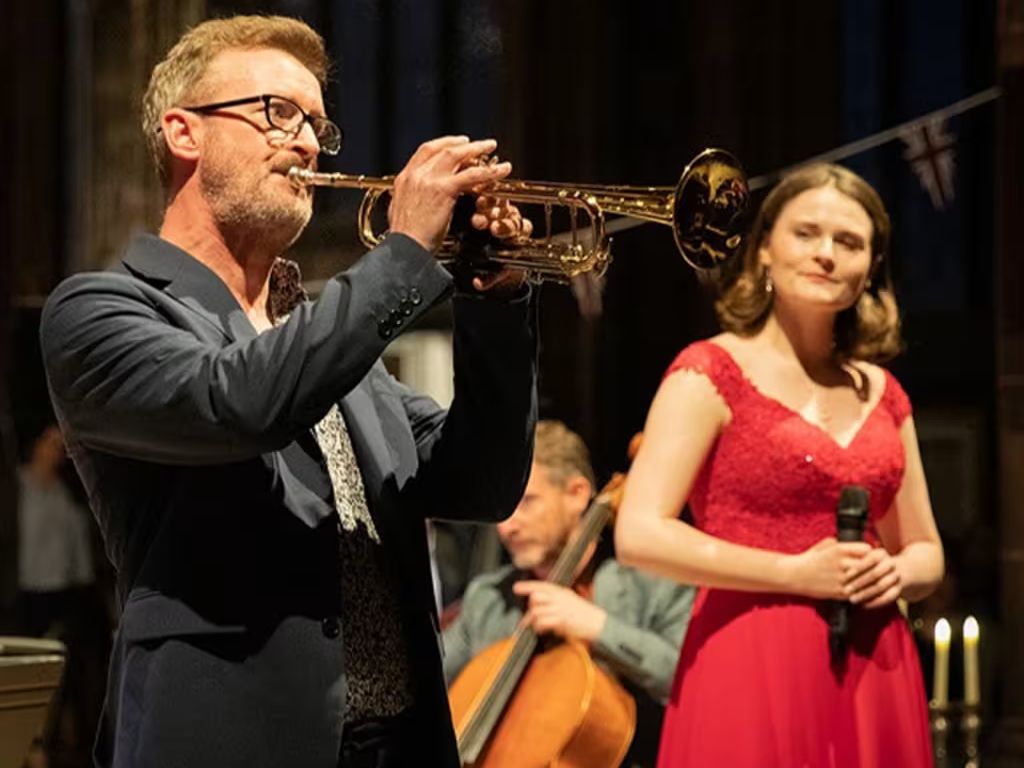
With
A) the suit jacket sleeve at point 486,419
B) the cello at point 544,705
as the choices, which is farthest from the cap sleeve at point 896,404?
the suit jacket sleeve at point 486,419

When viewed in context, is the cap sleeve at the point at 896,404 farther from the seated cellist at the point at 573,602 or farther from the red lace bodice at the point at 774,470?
the seated cellist at the point at 573,602

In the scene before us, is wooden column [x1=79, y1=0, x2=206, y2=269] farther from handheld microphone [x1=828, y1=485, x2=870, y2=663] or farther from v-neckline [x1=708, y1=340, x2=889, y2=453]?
handheld microphone [x1=828, y1=485, x2=870, y2=663]

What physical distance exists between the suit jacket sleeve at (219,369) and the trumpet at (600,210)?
0.72ft

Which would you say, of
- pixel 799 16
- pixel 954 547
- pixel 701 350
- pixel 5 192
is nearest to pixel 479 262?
pixel 701 350

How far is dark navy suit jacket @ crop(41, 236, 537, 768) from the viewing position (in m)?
2.13

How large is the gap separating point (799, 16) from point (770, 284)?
12.3 feet

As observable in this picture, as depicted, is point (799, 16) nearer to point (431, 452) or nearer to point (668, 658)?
point (668, 658)

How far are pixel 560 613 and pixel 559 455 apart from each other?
721mm

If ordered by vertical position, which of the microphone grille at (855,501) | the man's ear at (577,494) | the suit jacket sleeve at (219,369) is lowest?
the man's ear at (577,494)

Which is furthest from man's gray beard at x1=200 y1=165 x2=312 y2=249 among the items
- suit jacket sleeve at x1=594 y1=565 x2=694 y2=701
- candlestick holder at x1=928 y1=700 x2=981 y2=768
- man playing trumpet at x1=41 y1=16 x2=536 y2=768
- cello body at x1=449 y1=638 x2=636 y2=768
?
candlestick holder at x1=928 y1=700 x2=981 y2=768

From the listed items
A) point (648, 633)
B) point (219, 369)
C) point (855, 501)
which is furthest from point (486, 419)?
point (648, 633)

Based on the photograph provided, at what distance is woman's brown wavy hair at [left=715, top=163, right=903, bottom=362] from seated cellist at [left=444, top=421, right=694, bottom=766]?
0.68 meters

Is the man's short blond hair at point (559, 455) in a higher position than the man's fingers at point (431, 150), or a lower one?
lower

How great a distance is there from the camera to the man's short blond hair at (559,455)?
177 inches
